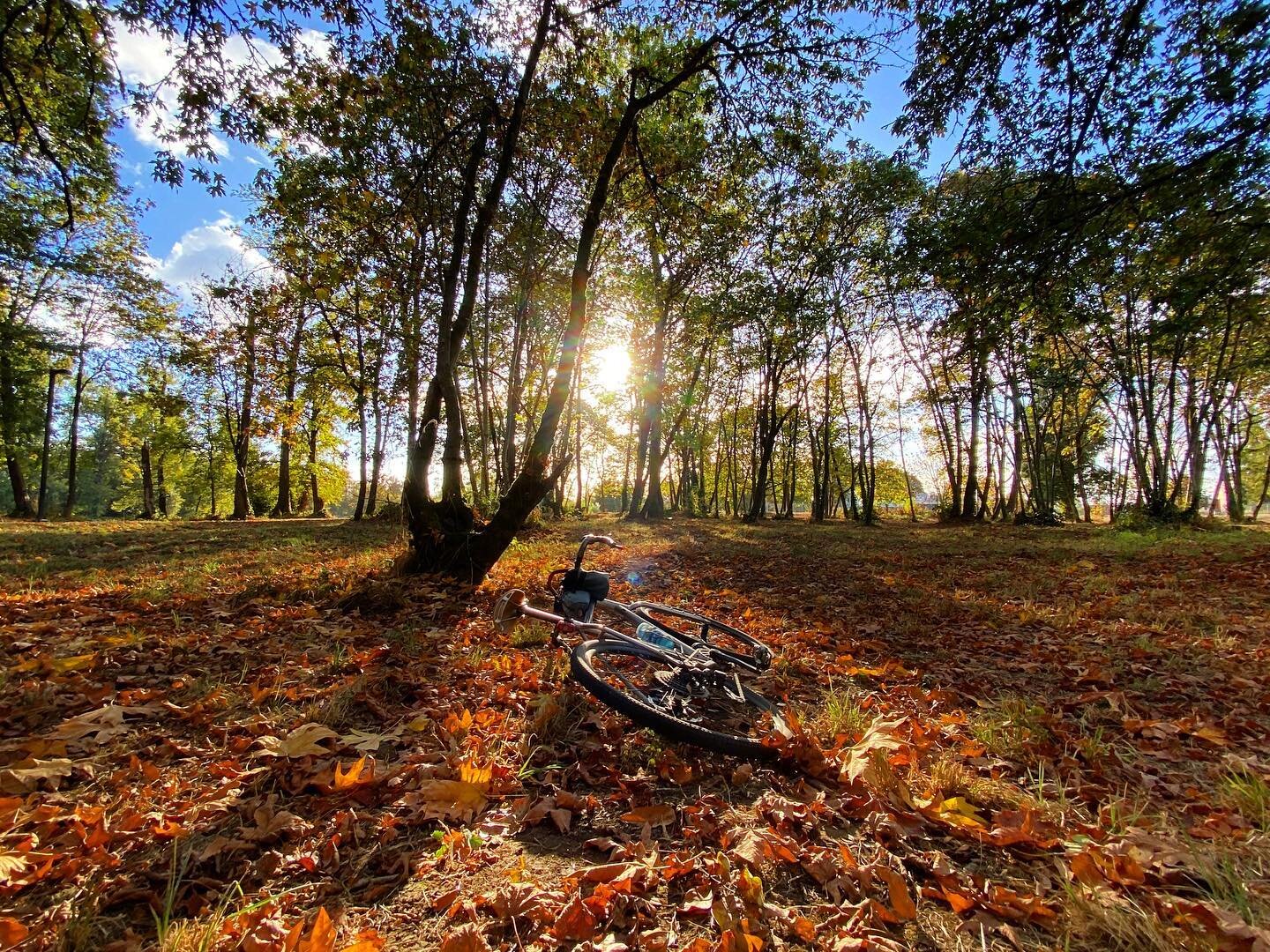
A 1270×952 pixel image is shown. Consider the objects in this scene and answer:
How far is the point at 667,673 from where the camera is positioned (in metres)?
3.59

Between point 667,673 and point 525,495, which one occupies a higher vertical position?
point 525,495

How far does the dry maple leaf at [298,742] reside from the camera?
254 cm

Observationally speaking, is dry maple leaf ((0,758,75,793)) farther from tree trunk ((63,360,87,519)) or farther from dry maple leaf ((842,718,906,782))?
tree trunk ((63,360,87,519))

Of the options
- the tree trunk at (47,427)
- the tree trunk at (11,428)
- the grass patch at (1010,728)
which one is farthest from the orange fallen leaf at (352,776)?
the tree trunk at (47,427)

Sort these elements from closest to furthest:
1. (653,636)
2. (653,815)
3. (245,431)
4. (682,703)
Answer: (653,815) → (682,703) → (653,636) → (245,431)

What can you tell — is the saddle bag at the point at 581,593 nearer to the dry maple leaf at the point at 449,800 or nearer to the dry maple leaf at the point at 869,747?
the dry maple leaf at the point at 449,800

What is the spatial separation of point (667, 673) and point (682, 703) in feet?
1.04

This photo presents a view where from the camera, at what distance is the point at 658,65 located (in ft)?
21.9

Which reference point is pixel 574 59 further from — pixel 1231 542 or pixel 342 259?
pixel 1231 542

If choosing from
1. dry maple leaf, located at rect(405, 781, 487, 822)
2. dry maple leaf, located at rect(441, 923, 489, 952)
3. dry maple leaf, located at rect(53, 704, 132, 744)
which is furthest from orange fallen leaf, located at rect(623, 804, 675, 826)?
dry maple leaf, located at rect(53, 704, 132, 744)

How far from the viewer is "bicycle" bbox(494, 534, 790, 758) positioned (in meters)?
2.93

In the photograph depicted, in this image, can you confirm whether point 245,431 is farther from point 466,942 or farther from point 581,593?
point 466,942

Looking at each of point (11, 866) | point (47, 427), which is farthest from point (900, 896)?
point (47, 427)

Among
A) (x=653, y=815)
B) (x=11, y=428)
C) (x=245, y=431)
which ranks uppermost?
(x=11, y=428)
